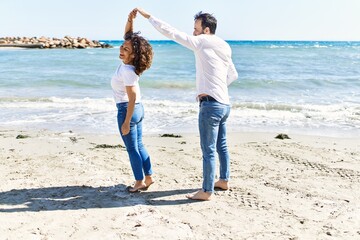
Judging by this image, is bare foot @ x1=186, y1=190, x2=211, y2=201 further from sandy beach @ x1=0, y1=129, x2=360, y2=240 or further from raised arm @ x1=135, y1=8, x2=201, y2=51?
raised arm @ x1=135, y1=8, x2=201, y2=51

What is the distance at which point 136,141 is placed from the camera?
4.47 m

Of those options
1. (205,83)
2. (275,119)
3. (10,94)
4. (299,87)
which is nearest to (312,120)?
(275,119)

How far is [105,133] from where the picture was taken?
816cm

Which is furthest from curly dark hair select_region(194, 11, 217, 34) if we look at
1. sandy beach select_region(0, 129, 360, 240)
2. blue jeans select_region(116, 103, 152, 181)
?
sandy beach select_region(0, 129, 360, 240)

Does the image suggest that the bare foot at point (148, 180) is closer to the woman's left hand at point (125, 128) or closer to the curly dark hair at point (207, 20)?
the woman's left hand at point (125, 128)

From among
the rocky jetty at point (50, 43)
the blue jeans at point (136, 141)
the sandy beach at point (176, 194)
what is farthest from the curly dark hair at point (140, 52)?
the rocky jetty at point (50, 43)

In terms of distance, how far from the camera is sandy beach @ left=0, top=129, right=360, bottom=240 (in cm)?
374

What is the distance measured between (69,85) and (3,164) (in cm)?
1165

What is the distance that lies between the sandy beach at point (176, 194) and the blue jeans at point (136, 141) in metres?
0.28

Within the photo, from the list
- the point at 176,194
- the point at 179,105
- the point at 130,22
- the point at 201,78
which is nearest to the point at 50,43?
the point at 179,105

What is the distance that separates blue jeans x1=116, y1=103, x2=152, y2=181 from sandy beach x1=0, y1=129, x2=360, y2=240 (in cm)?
28

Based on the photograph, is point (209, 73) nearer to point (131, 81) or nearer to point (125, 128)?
point (131, 81)

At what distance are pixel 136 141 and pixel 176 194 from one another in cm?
75

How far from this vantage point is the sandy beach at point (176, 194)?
374 cm
